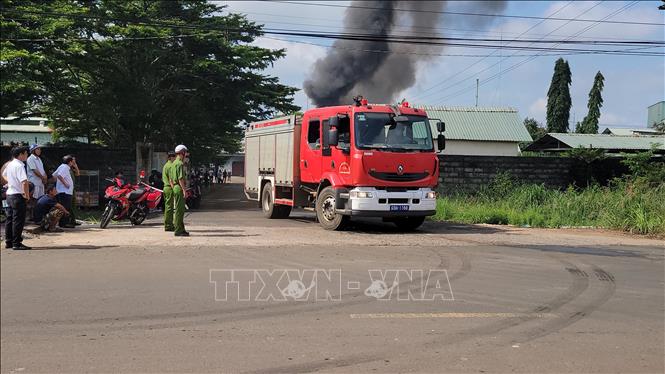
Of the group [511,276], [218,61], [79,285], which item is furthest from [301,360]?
[218,61]

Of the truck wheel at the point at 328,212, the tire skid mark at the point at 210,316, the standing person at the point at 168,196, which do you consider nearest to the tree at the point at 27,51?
the standing person at the point at 168,196

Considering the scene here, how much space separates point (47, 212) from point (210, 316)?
277 inches

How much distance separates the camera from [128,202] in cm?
1308

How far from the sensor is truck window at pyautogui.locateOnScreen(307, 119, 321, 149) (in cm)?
1386

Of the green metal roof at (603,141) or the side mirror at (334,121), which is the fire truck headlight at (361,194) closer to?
the side mirror at (334,121)

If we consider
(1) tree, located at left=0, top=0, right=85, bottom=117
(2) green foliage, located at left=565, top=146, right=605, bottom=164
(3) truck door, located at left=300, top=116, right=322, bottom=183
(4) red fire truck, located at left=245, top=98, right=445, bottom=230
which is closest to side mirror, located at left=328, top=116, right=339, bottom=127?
(4) red fire truck, located at left=245, top=98, right=445, bottom=230

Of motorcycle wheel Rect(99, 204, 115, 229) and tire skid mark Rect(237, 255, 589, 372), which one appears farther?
motorcycle wheel Rect(99, 204, 115, 229)

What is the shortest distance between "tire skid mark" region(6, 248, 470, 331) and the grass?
10.1 m

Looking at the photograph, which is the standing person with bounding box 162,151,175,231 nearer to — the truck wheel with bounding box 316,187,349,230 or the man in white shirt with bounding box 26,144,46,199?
the man in white shirt with bounding box 26,144,46,199

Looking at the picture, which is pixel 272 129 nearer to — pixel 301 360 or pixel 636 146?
pixel 301 360

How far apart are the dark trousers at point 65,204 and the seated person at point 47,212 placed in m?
0.63

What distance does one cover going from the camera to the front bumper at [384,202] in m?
12.4

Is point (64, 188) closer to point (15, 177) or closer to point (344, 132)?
point (15, 177)

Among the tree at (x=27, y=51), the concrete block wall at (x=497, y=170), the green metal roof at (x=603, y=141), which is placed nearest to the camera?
the tree at (x=27, y=51)
